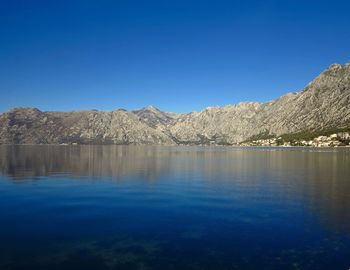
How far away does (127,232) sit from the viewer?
32.8 meters

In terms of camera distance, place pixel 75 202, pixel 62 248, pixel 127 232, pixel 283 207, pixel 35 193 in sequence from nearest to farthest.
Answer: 1. pixel 62 248
2. pixel 127 232
3. pixel 283 207
4. pixel 75 202
5. pixel 35 193

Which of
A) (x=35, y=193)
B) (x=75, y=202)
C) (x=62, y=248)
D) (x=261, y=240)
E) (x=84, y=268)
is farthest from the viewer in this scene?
(x=35, y=193)

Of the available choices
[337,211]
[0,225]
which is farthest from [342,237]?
[0,225]

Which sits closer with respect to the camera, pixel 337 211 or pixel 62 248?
pixel 62 248

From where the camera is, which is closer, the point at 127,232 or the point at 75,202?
the point at 127,232

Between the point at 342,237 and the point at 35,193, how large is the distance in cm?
4375

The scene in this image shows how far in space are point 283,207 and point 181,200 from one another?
14.0 meters

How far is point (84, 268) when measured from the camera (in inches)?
930

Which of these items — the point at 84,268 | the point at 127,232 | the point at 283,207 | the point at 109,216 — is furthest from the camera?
the point at 283,207

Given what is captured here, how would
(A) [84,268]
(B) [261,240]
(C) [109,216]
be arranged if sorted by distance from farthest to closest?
(C) [109,216]
(B) [261,240]
(A) [84,268]

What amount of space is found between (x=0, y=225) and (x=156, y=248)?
1711cm

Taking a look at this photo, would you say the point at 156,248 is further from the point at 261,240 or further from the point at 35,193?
the point at 35,193

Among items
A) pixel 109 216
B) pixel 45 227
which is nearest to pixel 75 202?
pixel 109 216

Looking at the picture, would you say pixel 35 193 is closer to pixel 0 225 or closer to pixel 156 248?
pixel 0 225
